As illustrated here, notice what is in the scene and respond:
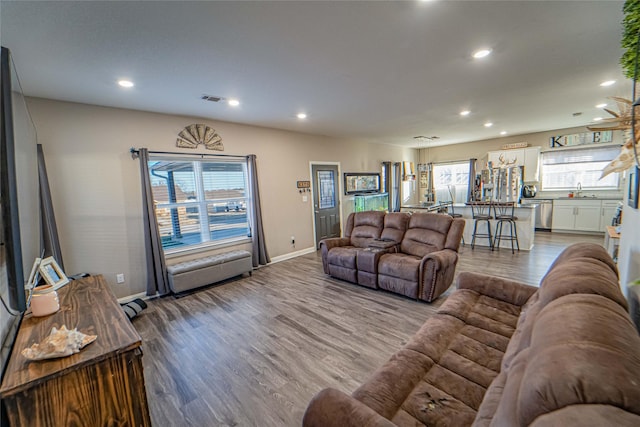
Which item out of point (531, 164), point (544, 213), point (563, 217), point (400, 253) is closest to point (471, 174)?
point (531, 164)

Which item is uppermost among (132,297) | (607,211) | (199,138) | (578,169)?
(199,138)

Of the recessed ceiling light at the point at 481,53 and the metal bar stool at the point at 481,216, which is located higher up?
the recessed ceiling light at the point at 481,53

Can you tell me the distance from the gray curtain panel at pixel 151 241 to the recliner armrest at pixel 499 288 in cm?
385

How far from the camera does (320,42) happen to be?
2.11m

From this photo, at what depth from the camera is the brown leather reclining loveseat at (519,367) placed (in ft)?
1.84

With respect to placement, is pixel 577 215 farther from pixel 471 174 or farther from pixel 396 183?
pixel 396 183

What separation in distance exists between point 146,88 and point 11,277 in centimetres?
252

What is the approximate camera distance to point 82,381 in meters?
1.11

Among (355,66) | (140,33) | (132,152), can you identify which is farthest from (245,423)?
(132,152)

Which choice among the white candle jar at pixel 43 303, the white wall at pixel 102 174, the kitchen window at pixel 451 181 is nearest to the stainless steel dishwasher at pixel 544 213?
the kitchen window at pixel 451 181

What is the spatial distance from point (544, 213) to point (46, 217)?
9928 millimetres

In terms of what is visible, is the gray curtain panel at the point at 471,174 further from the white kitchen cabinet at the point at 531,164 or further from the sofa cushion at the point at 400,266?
the sofa cushion at the point at 400,266


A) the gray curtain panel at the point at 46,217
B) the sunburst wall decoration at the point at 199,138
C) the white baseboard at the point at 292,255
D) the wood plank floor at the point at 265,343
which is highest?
the sunburst wall decoration at the point at 199,138

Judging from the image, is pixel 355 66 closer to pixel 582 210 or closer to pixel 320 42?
pixel 320 42
